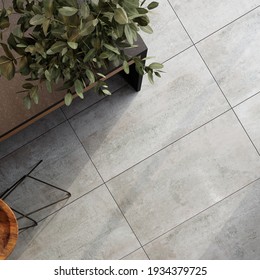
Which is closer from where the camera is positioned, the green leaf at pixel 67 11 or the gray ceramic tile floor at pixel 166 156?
the green leaf at pixel 67 11

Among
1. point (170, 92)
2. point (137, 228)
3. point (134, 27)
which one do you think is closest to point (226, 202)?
point (137, 228)

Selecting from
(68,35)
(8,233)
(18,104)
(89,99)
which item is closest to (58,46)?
(68,35)

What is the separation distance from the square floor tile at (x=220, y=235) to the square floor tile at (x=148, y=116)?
22.6 inches

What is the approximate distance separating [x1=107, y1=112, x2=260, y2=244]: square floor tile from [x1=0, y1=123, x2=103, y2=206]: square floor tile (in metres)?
0.21

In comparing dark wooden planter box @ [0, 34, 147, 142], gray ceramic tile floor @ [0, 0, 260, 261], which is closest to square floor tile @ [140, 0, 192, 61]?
gray ceramic tile floor @ [0, 0, 260, 261]

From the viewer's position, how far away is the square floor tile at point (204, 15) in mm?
3604

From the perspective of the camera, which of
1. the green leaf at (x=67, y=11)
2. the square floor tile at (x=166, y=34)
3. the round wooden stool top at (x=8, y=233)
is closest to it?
the green leaf at (x=67, y=11)

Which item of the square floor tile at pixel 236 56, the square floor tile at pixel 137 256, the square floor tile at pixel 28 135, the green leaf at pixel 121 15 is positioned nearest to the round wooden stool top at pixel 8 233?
the square floor tile at pixel 28 135

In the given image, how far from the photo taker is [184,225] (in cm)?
351

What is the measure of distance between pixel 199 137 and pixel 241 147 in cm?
30

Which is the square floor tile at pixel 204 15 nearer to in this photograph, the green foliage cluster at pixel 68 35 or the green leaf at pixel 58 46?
the green foliage cluster at pixel 68 35

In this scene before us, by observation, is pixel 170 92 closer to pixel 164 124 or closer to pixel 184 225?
pixel 164 124

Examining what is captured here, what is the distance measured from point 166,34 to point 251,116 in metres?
0.84

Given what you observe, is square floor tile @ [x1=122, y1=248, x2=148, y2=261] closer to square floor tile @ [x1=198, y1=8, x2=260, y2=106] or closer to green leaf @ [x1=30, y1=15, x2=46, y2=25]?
square floor tile @ [x1=198, y1=8, x2=260, y2=106]
